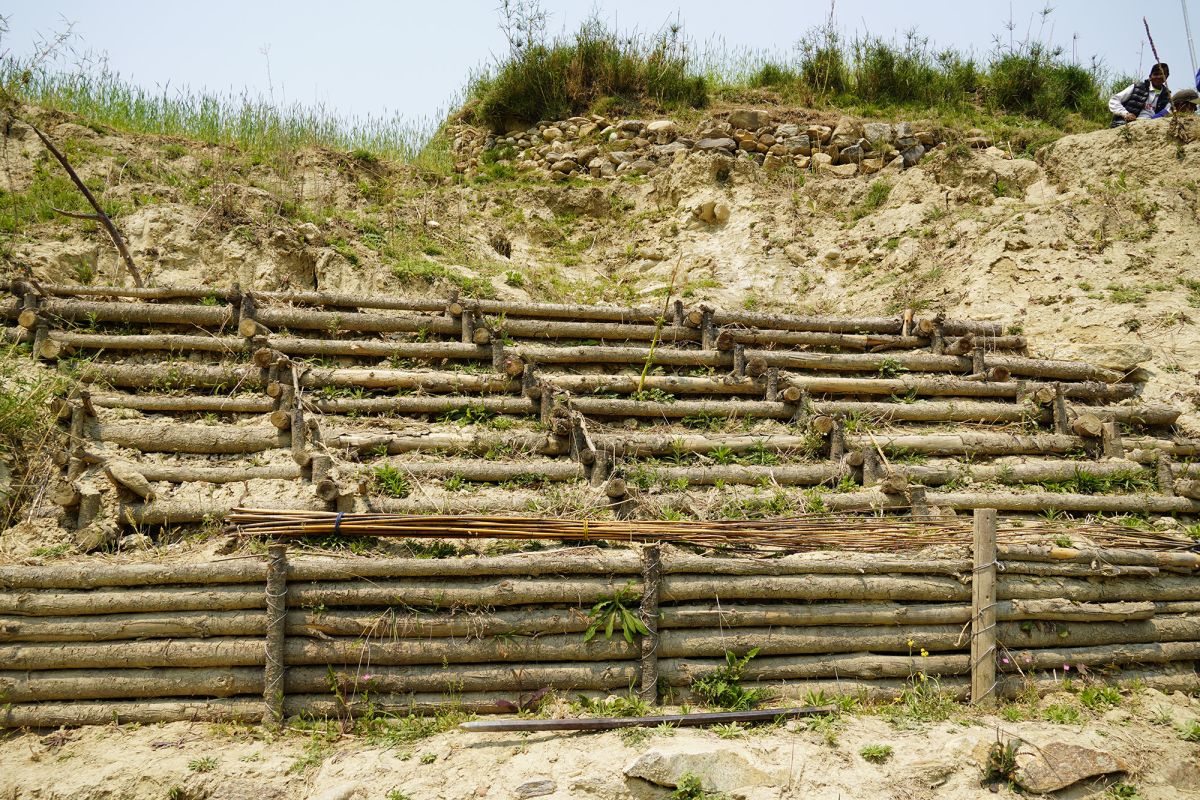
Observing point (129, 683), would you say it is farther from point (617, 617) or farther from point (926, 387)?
point (926, 387)

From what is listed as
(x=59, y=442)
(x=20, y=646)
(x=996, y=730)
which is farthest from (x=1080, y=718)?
(x=59, y=442)

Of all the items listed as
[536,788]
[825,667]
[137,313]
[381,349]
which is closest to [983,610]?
[825,667]

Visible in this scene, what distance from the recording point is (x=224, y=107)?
1410cm

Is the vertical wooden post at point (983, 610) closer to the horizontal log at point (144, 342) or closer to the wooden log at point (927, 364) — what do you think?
the wooden log at point (927, 364)

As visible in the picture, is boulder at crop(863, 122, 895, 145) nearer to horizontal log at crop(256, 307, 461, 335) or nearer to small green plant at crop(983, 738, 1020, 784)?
horizontal log at crop(256, 307, 461, 335)

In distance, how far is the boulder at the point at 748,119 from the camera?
15.9m

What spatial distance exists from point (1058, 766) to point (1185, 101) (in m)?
13.1

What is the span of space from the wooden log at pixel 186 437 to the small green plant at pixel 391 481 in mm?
1043

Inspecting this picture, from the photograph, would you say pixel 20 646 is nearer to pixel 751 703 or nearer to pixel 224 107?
pixel 751 703

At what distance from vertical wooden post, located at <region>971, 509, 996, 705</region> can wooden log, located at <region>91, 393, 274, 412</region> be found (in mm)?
6175

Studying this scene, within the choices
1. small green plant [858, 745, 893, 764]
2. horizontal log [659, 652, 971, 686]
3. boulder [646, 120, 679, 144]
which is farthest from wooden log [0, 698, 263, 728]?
boulder [646, 120, 679, 144]

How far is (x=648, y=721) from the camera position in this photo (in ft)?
16.4

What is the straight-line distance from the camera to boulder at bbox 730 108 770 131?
52.3 feet

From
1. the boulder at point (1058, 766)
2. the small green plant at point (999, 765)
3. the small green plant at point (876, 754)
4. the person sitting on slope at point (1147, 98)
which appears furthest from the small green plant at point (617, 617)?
the person sitting on slope at point (1147, 98)
